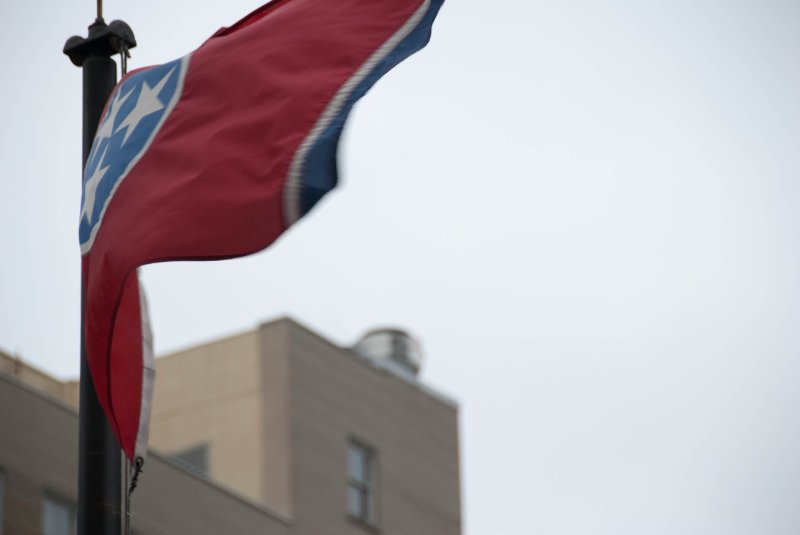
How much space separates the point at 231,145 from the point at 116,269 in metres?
0.94

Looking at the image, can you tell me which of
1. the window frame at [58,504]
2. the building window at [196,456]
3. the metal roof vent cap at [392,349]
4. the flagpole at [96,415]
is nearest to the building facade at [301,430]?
the building window at [196,456]

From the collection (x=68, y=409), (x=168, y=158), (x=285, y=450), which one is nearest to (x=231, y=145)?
(x=168, y=158)

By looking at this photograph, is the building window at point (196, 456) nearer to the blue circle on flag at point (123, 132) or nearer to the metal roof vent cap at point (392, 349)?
the metal roof vent cap at point (392, 349)

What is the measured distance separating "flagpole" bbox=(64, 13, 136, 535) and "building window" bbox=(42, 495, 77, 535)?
1577cm

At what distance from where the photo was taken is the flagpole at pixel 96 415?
11.2 meters

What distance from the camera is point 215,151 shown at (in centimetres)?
1194

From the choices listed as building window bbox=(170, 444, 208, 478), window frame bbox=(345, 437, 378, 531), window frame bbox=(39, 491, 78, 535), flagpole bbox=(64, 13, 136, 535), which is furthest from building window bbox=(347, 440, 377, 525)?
flagpole bbox=(64, 13, 136, 535)

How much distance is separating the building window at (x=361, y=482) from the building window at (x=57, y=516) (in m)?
7.77

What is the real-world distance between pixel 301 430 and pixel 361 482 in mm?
1827

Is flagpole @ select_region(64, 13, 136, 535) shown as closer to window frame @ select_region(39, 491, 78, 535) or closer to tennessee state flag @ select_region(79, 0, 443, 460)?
tennessee state flag @ select_region(79, 0, 443, 460)

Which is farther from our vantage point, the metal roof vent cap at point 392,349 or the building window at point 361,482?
the metal roof vent cap at point 392,349

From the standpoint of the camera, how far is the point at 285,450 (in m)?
34.2

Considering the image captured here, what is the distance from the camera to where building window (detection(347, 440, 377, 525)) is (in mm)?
35562

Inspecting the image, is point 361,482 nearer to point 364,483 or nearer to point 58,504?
point 364,483
